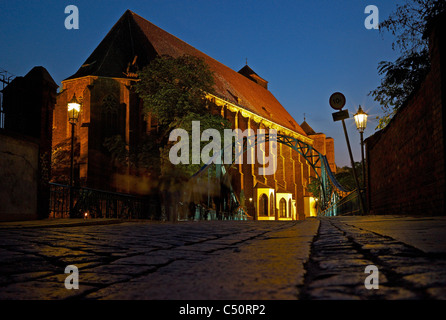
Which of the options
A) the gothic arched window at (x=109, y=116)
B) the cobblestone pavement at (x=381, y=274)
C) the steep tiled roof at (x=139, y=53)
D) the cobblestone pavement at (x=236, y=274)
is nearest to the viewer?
the cobblestone pavement at (x=381, y=274)

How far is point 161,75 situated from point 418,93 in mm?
18376

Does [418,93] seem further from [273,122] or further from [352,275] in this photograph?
[273,122]

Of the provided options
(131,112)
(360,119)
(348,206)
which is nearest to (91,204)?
(348,206)

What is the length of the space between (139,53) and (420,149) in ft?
102

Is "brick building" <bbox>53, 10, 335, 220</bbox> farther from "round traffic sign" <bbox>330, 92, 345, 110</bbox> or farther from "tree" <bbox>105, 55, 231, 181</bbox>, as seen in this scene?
"round traffic sign" <bbox>330, 92, 345, 110</bbox>

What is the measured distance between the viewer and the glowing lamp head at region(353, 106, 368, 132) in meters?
15.8

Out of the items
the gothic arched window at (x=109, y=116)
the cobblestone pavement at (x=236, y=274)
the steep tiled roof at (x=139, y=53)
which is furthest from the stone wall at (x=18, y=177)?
the gothic arched window at (x=109, y=116)

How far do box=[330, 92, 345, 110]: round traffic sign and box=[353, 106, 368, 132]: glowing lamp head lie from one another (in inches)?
35.3

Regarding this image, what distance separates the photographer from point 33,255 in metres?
3.29

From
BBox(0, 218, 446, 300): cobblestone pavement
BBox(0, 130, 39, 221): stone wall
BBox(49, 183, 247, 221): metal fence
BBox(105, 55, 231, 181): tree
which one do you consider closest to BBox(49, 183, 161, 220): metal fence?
BBox(49, 183, 247, 221): metal fence

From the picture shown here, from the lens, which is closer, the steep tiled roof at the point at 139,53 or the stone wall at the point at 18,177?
the stone wall at the point at 18,177

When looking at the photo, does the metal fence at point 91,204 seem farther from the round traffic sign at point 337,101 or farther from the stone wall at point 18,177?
the round traffic sign at point 337,101

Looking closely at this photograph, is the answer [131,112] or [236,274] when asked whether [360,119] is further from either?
[131,112]

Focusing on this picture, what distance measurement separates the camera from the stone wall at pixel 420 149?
6883mm
